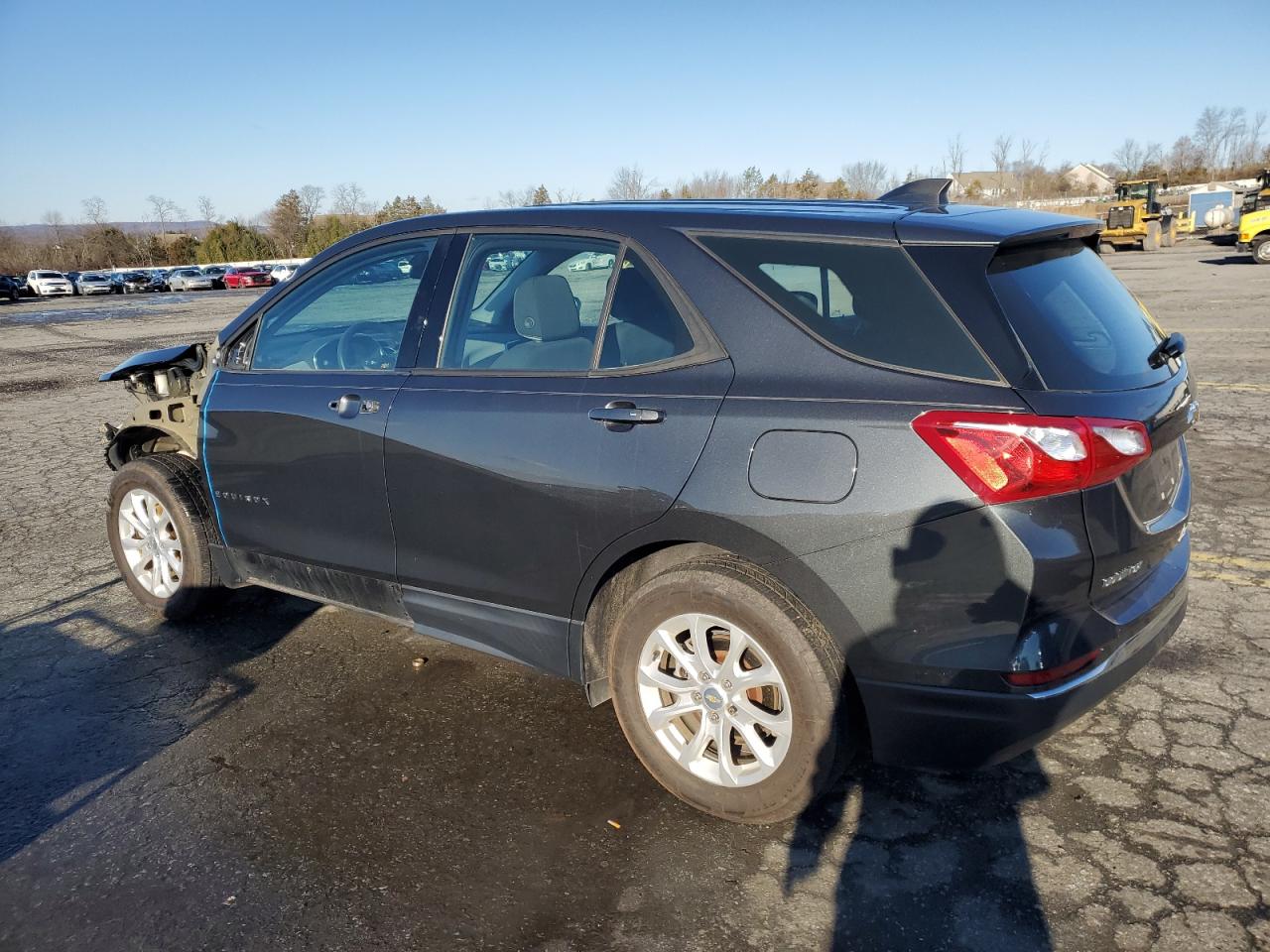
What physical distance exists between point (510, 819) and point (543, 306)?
69.0 inches

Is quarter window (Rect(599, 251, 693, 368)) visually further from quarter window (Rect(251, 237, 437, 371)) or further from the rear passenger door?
quarter window (Rect(251, 237, 437, 371))

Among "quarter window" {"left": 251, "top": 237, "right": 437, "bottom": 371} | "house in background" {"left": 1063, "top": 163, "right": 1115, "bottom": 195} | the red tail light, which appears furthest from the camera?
"house in background" {"left": 1063, "top": 163, "right": 1115, "bottom": 195}

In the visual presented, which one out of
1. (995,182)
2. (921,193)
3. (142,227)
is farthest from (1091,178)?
(142,227)

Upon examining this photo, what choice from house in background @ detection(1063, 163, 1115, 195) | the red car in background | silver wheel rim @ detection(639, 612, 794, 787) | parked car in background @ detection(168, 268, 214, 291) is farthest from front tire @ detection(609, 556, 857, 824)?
house in background @ detection(1063, 163, 1115, 195)

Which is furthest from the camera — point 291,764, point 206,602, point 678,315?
point 206,602

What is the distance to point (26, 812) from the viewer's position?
3111 mm

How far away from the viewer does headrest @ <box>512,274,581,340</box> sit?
11.1 feet

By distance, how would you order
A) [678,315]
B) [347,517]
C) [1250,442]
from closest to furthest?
[678,315] → [347,517] → [1250,442]

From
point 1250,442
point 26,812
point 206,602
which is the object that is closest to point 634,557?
point 26,812

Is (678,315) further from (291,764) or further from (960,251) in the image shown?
(291,764)

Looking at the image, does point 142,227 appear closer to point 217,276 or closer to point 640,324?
point 217,276

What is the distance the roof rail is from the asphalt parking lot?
6.30 feet

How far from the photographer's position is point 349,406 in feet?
11.7

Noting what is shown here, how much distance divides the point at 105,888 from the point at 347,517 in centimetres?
144
